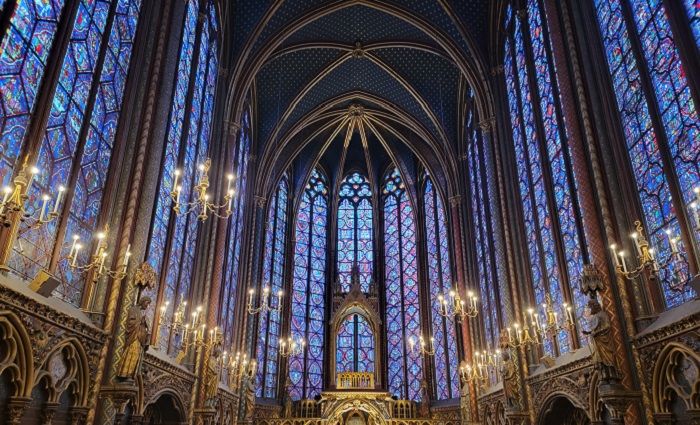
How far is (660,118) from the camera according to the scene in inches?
407

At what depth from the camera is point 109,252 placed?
432 inches

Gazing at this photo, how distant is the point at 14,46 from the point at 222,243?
11.0 m

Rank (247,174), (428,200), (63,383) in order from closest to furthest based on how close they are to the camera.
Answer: (63,383)
(247,174)
(428,200)

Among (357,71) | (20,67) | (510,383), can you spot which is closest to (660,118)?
(510,383)

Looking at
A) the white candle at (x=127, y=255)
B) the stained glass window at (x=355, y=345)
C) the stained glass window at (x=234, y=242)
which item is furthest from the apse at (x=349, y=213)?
the white candle at (x=127, y=255)

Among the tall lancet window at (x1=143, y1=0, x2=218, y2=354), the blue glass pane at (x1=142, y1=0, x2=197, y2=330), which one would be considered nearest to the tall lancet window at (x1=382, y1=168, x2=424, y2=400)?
the tall lancet window at (x1=143, y1=0, x2=218, y2=354)

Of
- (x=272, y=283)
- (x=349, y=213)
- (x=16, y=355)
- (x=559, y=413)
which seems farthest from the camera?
(x=349, y=213)

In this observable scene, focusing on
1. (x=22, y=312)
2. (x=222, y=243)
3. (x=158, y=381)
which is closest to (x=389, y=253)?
(x=222, y=243)

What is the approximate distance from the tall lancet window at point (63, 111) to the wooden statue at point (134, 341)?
97 cm

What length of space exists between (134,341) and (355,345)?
20.2 m

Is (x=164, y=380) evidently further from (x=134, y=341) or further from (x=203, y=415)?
(x=134, y=341)

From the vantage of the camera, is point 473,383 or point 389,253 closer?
point 473,383

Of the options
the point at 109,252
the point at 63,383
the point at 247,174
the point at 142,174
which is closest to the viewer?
the point at 63,383

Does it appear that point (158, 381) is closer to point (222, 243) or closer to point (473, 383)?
point (222, 243)
